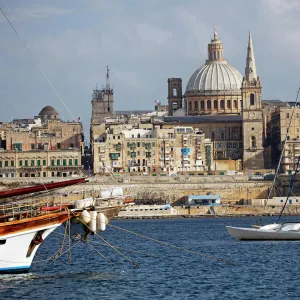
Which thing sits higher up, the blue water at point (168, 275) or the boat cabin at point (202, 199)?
the boat cabin at point (202, 199)

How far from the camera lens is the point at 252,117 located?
13500cm

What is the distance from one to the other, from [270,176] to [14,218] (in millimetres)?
79526

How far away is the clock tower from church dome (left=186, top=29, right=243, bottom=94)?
10117 mm

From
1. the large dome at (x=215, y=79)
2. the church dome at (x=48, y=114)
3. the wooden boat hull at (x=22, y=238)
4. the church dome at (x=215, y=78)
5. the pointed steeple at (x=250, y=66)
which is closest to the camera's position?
the wooden boat hull at (x=22, y=238)

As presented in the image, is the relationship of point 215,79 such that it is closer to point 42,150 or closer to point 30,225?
point 42,150

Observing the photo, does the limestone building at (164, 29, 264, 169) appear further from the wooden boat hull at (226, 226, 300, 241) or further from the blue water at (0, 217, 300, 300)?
the blue water at (0, 217, 300, 300)

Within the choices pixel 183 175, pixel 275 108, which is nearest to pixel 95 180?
pixel 183 175

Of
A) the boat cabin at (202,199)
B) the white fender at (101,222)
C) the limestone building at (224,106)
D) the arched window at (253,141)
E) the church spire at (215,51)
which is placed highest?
the church spire at (215,51)

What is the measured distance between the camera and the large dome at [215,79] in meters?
148

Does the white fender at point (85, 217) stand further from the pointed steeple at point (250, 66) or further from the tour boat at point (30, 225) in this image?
the pointed steeple at point (250, 66)

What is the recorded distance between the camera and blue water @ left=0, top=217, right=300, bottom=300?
39531 millimetres

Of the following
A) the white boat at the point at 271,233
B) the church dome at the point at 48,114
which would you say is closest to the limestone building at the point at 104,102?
the church dome at the point at 48,114

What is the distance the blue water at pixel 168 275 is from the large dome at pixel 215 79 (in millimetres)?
88805

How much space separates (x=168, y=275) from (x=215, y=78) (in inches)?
4116
